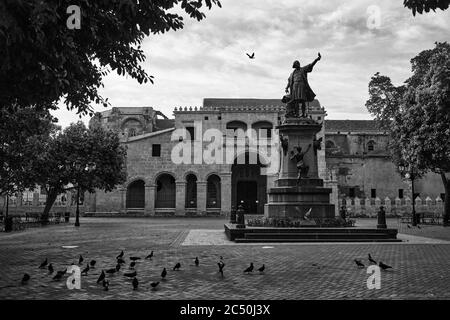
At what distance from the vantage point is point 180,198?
46938 mm

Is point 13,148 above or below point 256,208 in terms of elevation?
above

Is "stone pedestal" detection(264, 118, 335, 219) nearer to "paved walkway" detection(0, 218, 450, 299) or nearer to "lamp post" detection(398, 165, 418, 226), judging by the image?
"paved walkway" detection(0, 218, 450, 299)

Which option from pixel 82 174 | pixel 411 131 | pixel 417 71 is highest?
pixel 417 71

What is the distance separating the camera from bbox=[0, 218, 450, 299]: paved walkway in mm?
7344

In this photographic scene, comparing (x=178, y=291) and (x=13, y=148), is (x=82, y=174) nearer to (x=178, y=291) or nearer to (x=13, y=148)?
(x=13, y=148)

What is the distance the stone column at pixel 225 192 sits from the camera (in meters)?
46.8

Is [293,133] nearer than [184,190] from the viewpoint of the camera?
Yes

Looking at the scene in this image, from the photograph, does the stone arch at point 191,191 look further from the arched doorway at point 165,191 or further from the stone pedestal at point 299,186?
the stone pedestal at point 299,186

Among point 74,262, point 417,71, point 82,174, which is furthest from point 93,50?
point 417,71

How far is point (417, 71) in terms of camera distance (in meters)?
33.5

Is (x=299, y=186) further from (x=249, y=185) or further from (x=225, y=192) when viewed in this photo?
(x=249, y=185)

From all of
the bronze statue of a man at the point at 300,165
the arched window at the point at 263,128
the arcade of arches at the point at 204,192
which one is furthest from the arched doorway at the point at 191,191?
the bronze statue of a man at the point at 300,165

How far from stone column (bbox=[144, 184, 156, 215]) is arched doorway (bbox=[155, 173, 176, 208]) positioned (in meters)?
1.35
